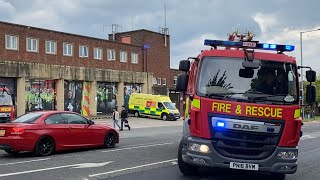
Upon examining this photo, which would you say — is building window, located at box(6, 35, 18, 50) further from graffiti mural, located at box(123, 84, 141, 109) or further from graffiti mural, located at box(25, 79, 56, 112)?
graffiti mural, located at box(123, 84, 141, 109)

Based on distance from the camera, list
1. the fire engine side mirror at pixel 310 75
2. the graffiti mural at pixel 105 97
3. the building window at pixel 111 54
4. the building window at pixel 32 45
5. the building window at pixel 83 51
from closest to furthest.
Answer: the fire engine side mirror at pixel 310 75, the building window at pixel 32 45, the building window at pixel 83 51, the graffiti mural at pixel 105 97, the building window at pixel 111 54

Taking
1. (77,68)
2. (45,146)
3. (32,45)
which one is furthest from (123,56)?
(45,146)

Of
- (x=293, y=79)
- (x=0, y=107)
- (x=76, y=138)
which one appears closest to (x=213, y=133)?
(x=293, y=79)

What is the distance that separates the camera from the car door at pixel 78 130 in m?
14.1

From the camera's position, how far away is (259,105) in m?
8.30

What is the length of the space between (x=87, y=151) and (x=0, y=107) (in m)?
14.6

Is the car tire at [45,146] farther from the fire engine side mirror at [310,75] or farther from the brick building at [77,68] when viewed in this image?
the brick building at [77,68]

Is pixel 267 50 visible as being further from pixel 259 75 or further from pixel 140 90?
pixel 140 90

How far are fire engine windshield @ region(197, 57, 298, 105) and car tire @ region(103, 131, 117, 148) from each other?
7.79 metres

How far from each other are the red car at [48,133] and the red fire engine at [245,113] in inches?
228

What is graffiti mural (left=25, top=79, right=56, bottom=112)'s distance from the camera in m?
40.6

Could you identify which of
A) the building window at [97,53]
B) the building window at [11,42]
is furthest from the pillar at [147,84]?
the building window at [11,42]

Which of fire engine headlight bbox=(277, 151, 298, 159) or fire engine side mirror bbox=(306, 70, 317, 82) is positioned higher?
fire engine side mirror bbox=(306, 70, 317, 82)

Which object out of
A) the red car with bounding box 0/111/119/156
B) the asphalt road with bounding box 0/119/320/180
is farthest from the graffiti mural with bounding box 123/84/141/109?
the asphalt road with bounding box 0/119/320/180
